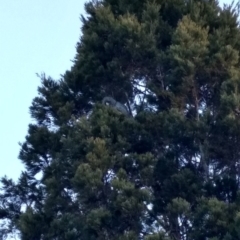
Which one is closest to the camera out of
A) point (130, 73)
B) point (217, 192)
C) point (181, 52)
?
point (217, 192)

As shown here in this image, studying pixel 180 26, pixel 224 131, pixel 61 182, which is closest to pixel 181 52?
pixel 180 26

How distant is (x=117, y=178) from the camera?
14898 mm

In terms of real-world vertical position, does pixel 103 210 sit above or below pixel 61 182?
below

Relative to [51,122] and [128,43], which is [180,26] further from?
[51,122]

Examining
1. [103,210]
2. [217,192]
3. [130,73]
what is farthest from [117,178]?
[130,73]

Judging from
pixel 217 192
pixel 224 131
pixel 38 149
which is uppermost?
pixel 38 149

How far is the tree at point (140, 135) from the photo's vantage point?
1473cm

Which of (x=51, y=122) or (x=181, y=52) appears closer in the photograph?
(x=181, y=52)

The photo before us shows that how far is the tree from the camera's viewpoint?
48.3 ft

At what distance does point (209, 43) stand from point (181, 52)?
0.66 metres

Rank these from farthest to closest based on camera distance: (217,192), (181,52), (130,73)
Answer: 1. (130,73)
2. (181,52)
3. (217,192)

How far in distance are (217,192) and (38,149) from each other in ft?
12.6

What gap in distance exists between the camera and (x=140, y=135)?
16.0m

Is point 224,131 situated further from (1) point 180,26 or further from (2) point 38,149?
(2) point 38,149
